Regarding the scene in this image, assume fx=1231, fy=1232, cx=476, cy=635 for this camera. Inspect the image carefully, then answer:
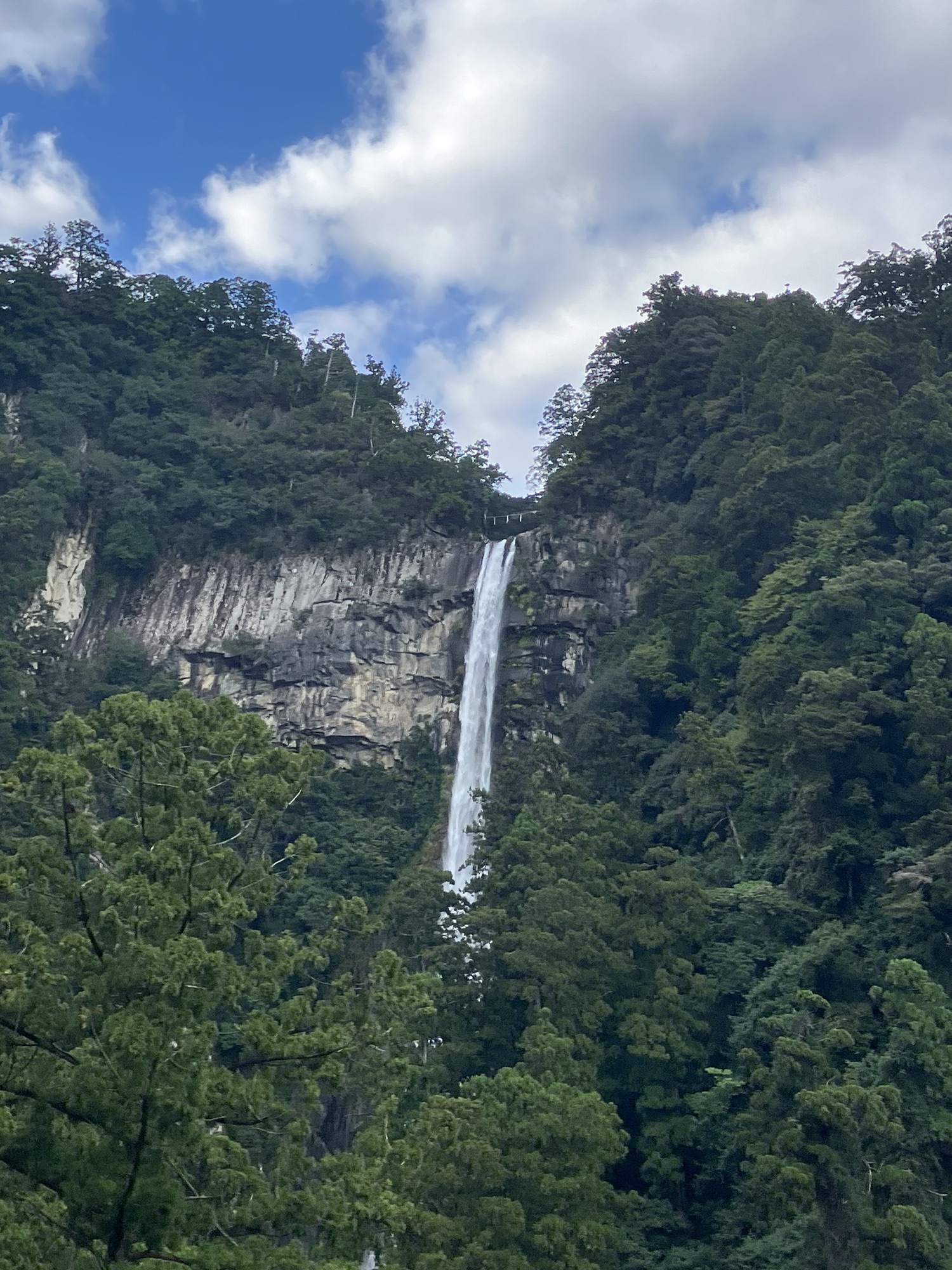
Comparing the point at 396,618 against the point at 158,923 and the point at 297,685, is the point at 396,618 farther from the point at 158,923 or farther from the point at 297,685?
the point at 158,923

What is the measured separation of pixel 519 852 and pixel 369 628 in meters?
15.0

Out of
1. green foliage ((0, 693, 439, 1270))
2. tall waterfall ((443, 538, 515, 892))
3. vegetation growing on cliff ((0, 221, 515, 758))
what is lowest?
green foliage ((0, 693, 439, 1270))

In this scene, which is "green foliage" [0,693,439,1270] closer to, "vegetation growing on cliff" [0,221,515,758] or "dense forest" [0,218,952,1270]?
"dense forest" [0,218,952,1270]

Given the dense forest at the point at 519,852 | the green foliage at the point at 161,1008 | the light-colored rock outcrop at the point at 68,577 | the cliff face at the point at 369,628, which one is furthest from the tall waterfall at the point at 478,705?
the green foliage at the point at 161,1008

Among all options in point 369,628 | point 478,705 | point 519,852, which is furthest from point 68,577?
point 519,852

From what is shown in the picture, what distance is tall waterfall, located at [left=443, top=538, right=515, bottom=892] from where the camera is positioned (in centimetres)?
3200

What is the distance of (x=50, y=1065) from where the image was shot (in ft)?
32.3

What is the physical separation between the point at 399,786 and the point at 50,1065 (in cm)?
2418

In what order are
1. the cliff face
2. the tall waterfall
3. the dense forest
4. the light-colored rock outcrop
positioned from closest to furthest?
the dense forest → the tall waterfall → the cliff face → the light-colored rock outcrop

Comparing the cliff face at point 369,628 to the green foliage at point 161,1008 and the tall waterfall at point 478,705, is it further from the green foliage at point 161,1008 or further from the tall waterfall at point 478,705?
the green foliage at point 161,1008

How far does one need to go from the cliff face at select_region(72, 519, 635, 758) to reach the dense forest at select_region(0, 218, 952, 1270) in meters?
1.04

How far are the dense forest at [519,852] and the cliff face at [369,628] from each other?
1041 millimetres

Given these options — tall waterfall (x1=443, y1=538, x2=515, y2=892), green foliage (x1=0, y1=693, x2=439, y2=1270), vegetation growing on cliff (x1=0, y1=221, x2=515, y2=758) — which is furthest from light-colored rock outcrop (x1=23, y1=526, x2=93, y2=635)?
green foliage (x1=0, y1=693, x2=439, y2=1270)

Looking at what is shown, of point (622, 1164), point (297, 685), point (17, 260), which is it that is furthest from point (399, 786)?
point (17, 260)
